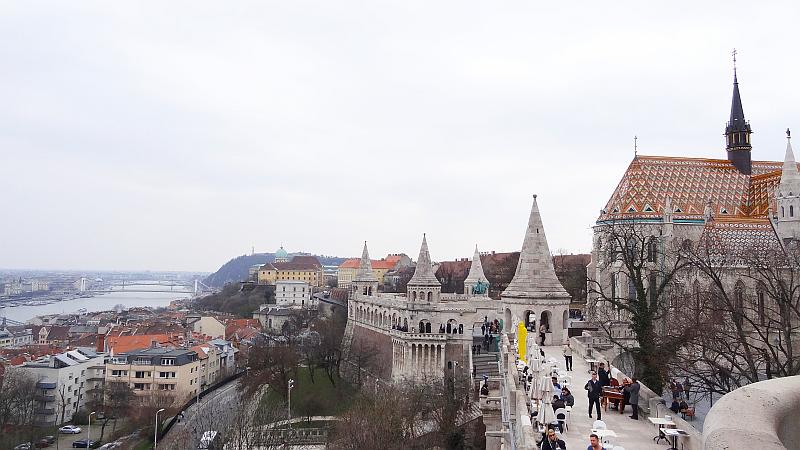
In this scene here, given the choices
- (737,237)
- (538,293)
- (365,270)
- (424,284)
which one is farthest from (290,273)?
(538,293)

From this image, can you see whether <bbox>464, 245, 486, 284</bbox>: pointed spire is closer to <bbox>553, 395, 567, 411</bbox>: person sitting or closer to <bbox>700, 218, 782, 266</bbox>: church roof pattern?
<bbox>700, 218, 782, 266</bbox>: church roof pattern

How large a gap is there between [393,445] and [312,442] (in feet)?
28.5

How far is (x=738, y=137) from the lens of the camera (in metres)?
42.0

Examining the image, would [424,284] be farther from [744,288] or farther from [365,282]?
[744,288]

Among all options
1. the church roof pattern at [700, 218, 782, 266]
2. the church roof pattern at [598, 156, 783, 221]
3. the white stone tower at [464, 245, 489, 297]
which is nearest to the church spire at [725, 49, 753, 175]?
the church roof pattern at [598, 156, 783, 221]

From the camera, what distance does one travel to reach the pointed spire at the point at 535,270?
22.4 meters

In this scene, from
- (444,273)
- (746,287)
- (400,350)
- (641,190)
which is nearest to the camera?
(746,287)

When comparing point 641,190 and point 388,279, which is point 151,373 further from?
point 388,279

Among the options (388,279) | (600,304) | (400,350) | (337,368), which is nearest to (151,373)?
(337,368)

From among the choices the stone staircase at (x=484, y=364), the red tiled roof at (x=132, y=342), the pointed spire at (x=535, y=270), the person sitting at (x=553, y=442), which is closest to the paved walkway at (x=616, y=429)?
the person sitting at (x=553, y=442)

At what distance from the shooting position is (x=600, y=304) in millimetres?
37250

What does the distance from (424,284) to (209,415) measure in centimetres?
1775

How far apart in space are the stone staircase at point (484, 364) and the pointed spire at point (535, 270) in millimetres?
12007

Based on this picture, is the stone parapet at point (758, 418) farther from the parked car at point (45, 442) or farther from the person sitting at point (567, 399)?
the parked car at point (45, 442)
